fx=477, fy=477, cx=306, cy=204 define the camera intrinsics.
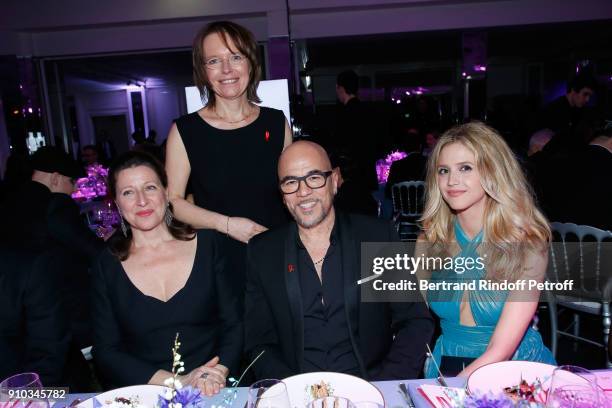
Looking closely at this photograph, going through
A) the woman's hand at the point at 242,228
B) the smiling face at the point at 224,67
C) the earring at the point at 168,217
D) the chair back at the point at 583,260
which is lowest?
the chair back at the point at 583,260

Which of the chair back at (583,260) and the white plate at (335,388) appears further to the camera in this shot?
the chair back at (583,260)


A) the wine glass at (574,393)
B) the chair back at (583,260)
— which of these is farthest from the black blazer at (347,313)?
the chair back at (583,260)

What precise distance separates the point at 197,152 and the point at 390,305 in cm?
113

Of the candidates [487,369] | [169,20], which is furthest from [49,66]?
[487,369]

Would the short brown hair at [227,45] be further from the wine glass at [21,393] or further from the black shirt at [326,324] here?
the wine glass at [21,393]

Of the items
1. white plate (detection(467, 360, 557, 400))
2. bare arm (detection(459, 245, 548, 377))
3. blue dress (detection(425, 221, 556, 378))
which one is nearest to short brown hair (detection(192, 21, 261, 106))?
blue dress (detection(425, 221, 556, 378))

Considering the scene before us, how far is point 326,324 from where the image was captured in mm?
1905

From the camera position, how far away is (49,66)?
8.35m

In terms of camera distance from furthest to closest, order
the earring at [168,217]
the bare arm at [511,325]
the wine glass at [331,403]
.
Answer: the earring at [168,217] < the bare arm at [511,325] < the wine glass at [331,403]

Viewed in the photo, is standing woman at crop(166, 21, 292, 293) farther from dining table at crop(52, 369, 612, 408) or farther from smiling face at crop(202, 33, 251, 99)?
dining table at crop(52, 369, 612, 408)

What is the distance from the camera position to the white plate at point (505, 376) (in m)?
1.27

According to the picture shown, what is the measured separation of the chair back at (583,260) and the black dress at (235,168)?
1.96m

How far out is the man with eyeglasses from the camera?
73.4 inches

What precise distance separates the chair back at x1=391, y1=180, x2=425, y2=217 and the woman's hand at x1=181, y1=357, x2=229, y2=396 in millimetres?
4199
